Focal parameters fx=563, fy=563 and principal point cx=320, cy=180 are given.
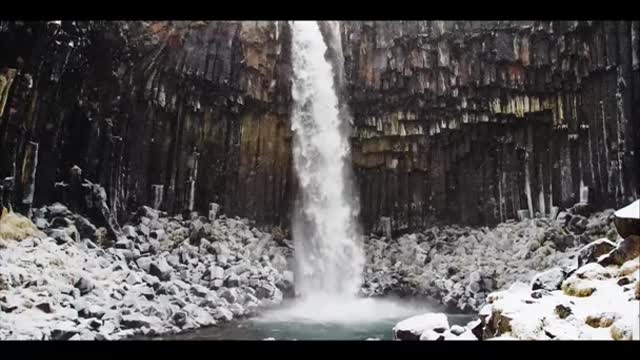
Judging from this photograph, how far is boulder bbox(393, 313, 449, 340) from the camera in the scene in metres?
8.12

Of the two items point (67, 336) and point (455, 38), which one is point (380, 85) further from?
point (67, 336)

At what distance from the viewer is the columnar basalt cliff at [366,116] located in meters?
13.6

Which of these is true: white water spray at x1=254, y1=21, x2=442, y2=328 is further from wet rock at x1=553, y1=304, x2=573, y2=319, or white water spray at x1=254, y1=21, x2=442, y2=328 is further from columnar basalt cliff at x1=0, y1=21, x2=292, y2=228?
wet rock at x1=553, y1=304, x2=573, y2=319

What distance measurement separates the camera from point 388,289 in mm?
16484

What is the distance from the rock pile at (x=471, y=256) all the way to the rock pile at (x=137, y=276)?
3.23 metres

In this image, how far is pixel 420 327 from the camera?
8.23 metres

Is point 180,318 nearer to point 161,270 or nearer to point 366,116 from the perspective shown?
point 161,270

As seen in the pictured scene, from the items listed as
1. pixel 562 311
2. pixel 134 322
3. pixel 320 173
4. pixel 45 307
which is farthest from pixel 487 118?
pixel 45 307

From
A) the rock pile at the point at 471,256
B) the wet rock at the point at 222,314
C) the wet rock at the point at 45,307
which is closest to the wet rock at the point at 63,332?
the wet rock at the point at 45,307

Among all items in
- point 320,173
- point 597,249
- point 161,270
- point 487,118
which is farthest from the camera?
point 320,173

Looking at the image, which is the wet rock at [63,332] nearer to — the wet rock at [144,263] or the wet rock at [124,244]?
the wet rock at [144,263]

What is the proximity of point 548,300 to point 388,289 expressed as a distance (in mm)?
9615

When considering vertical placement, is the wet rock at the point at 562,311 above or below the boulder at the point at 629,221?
below

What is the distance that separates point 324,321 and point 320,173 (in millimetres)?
6207
